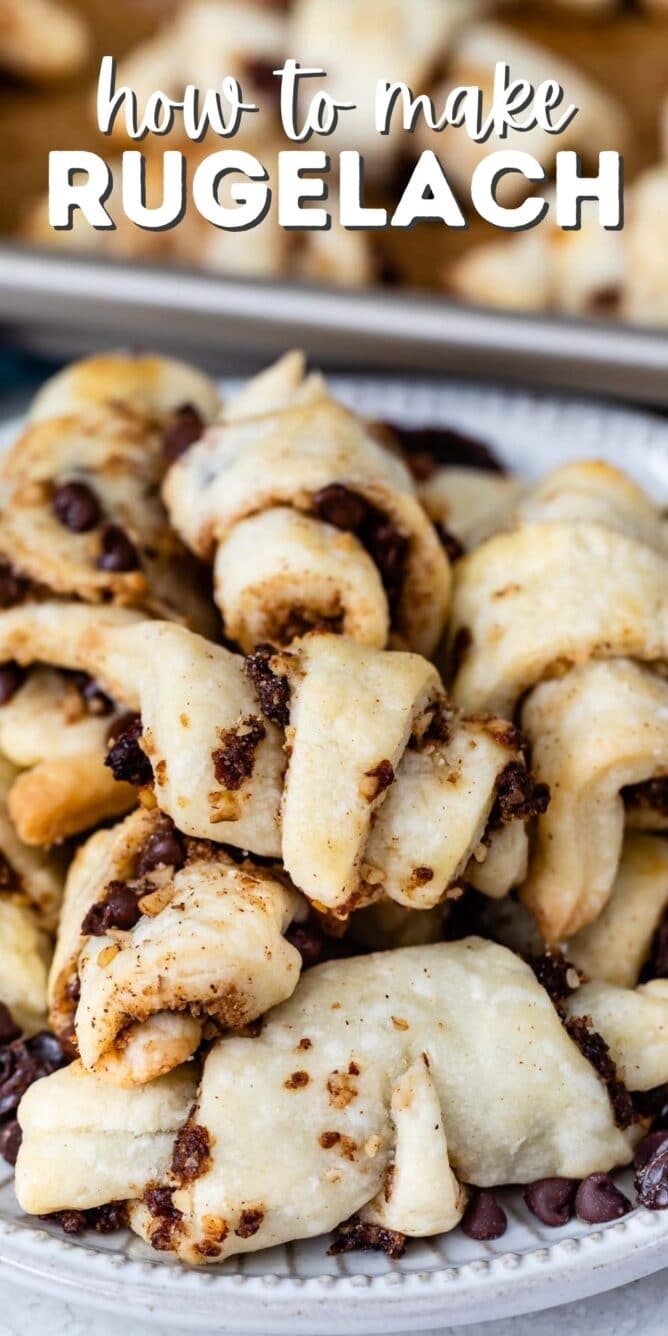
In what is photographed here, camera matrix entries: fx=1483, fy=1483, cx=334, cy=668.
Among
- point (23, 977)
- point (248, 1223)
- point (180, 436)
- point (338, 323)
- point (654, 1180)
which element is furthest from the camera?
point (338, 323)

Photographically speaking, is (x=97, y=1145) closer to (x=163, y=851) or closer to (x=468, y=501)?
(x=163, y=851)

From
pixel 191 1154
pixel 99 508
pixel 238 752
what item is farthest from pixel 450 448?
pixel 191 1154

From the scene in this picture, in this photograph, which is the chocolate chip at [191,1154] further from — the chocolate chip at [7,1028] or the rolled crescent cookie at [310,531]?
the rolled crescent cookie at [310,531]

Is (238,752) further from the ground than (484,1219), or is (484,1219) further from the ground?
(238,752)

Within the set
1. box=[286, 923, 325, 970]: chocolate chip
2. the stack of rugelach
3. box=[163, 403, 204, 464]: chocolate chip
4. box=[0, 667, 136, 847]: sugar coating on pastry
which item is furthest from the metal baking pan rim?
box=[286, 923, 325, 970]: chocolate chip

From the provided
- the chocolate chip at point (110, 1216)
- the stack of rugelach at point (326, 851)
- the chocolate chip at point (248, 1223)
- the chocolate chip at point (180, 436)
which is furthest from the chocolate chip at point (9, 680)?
the chocolate chip at point (248, 1223)

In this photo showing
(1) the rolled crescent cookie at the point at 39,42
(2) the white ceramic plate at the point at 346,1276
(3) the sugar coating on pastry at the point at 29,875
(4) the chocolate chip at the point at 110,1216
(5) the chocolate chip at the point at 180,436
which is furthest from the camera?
(1) the rolled crescent cookie at the point at 39,42

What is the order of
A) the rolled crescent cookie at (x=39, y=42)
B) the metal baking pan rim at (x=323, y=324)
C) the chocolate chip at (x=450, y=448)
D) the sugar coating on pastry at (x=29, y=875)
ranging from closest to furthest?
1. the sugar coating on pastry at (x=29, y=875)
2. the chocolate chip at (x=450, y=448)
3. the metal baking pan rim at (x=323, y=324)
4. the rolled crescent cookie at (x=39, y=42)
